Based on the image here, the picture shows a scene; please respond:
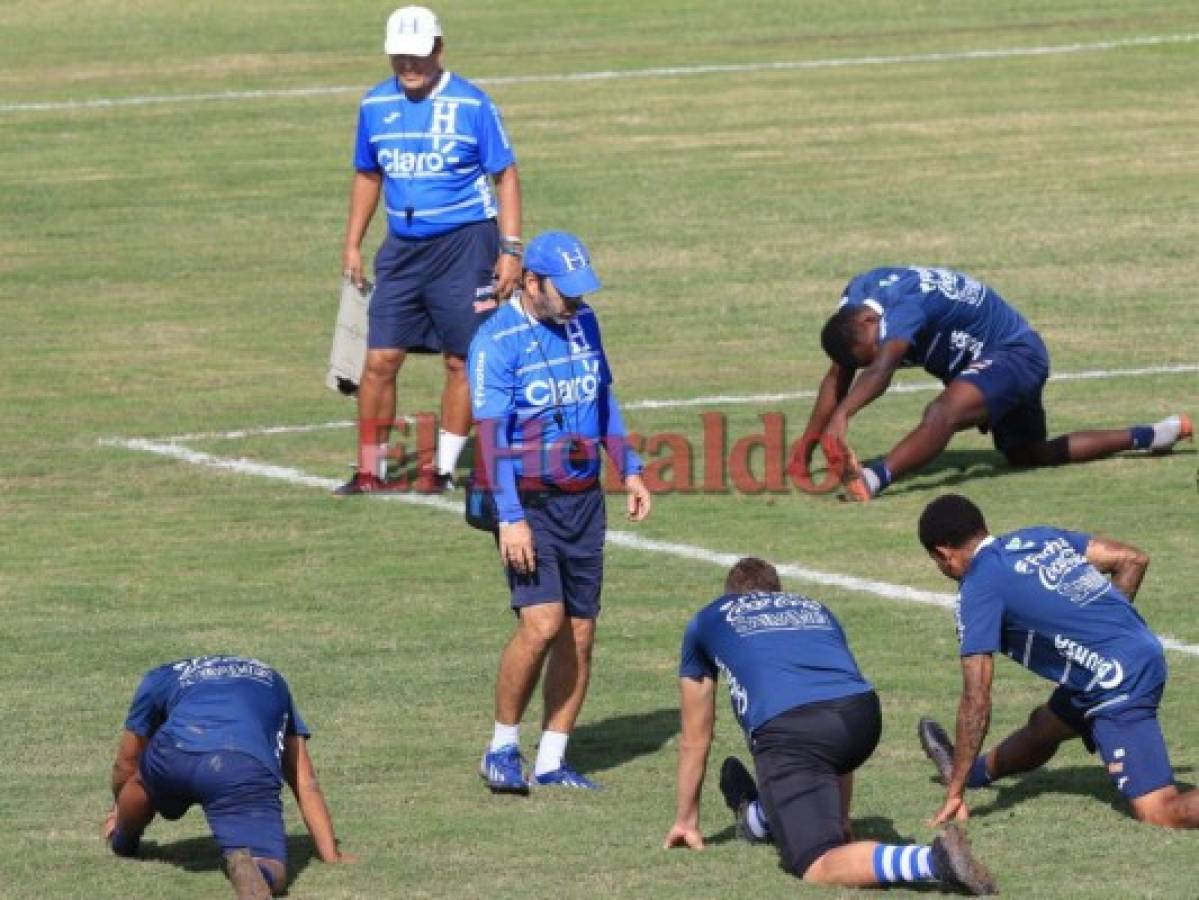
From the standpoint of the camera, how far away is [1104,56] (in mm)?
32094

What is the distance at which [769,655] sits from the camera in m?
10.5

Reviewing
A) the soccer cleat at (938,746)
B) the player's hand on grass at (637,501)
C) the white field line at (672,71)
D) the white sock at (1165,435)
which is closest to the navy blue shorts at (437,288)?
the white sock at (1165,435)

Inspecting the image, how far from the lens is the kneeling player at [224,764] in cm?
1023

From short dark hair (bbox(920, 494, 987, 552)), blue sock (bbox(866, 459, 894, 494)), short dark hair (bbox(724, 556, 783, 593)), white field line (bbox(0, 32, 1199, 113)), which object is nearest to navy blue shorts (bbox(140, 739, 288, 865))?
short dark hair (bbox(724, 556, 783, 593))

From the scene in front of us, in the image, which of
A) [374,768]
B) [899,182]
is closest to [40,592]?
[374,768]

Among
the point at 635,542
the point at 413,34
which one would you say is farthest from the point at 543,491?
the point at 413,34

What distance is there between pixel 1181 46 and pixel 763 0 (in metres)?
5.95

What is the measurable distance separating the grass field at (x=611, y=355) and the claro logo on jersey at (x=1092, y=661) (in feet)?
1.65

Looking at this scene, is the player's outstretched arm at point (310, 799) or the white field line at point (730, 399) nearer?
the player's outstretched arm at point (310, 799)

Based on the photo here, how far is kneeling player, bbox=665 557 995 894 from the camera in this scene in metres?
10.2

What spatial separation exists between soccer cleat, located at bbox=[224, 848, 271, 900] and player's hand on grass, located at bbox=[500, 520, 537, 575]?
1.89 metres

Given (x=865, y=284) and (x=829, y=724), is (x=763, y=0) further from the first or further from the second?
(x=829, y=724)

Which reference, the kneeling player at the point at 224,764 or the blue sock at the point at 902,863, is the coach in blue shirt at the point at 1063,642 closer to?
the blue sock at the point at 902,863

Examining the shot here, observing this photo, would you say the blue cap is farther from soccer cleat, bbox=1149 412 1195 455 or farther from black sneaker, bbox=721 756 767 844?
soccer cleat, bbox=1149 412 1195 455
